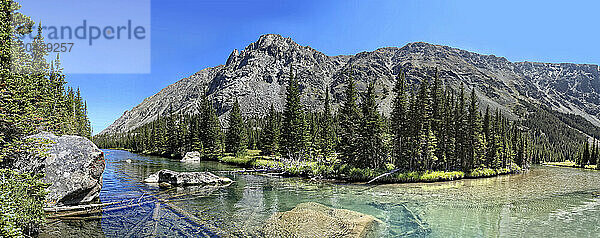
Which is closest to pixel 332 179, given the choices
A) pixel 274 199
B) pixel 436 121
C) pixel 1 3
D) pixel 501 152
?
pixel 274 199

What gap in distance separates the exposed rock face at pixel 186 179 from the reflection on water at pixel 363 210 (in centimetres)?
204

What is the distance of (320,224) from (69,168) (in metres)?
15.7

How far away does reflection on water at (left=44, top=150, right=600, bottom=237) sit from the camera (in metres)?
17.0

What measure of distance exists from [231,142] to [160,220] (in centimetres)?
6927

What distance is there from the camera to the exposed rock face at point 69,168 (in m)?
17.3

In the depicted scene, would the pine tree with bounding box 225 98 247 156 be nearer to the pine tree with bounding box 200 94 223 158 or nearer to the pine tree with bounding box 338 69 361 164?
the pine tree with bounding box 200 94 223 158

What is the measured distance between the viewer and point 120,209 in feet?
67.9

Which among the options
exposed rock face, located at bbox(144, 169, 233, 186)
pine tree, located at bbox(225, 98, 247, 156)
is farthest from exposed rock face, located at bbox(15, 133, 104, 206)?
pine tree, located at bbox(225, 98, 247, 156)

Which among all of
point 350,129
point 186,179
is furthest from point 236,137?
point 186,179

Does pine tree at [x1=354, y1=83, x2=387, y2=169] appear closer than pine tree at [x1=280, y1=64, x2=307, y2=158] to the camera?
Yes

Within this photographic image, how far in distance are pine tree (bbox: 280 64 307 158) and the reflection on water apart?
78.8 feet

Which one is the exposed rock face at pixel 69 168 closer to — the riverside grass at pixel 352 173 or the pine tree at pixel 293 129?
the riverside grass at pixel 352 173

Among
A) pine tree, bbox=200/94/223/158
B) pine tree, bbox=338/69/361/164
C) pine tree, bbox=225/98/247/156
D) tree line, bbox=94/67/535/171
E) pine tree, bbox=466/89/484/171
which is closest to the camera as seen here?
tree line, bbox=94/67/535/171

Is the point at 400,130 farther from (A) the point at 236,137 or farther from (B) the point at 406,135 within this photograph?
(A) the point at 236,137
